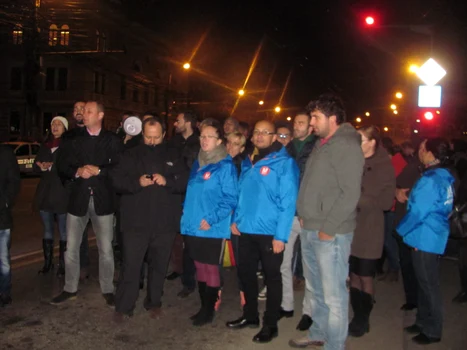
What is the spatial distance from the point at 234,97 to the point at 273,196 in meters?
55.6

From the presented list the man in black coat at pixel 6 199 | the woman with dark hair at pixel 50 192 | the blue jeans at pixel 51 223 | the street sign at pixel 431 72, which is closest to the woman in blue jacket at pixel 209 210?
the man in black coat at pixel 6 199

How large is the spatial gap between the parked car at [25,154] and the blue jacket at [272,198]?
2409cm

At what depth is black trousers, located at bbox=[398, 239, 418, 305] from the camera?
6.11 metres

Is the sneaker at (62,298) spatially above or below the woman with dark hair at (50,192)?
below

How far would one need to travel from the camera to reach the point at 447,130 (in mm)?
16953

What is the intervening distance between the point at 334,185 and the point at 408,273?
8.25 feet

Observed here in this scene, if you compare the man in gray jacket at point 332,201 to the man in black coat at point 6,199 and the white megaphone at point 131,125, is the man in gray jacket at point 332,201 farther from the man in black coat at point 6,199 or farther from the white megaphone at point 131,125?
the man in black coat at point 6,199

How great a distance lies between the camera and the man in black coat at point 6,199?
5.71 meters

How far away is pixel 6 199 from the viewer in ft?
18.9

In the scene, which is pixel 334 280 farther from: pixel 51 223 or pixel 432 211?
pixel 51 223

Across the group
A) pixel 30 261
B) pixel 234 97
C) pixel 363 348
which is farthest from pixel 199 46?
pixel 363 348

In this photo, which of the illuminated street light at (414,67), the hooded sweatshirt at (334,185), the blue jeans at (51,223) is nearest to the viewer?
the hooded sweatshirt at (334,185)

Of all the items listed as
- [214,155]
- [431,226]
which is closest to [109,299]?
[214,155]

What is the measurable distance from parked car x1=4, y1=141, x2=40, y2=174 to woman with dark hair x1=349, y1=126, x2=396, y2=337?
24.4 m
